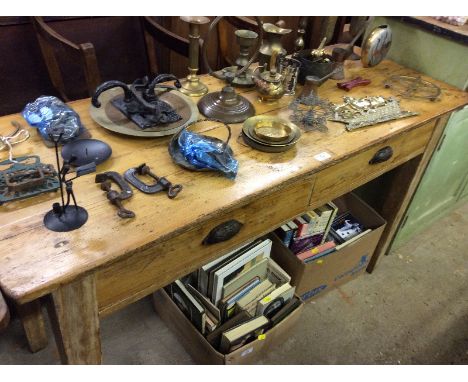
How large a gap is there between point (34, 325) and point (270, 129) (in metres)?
0.98

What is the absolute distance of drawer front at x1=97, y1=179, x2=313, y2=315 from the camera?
86cm

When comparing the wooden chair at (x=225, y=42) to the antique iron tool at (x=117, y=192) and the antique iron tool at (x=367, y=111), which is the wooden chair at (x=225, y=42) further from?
the antique iron tool at (x=117, y=192)

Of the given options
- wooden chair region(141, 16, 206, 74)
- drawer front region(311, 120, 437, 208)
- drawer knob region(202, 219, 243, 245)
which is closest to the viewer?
drawer knob region(202, 219, 243, 245)

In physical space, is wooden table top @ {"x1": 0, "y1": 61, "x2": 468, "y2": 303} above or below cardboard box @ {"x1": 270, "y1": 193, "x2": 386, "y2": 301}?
above

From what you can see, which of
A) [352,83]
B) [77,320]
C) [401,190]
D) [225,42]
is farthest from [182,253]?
[225,42]

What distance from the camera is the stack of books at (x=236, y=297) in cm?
138

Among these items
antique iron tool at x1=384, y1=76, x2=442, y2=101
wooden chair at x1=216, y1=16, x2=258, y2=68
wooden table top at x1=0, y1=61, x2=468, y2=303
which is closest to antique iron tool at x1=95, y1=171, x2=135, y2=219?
wooden table top at x1=0, y1=61, x2=468, y2=303

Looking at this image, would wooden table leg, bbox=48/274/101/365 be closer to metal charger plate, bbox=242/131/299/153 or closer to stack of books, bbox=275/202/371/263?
metal charger plate, bbox=242/131/299/153

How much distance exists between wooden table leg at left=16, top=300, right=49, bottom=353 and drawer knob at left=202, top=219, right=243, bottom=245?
27.2 inches

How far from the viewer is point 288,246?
160 cm

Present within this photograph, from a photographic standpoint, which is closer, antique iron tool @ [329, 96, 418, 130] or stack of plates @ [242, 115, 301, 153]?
stack of plates @ [242, 115, 301, 153]

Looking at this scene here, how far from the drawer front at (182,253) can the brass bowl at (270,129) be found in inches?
4.8

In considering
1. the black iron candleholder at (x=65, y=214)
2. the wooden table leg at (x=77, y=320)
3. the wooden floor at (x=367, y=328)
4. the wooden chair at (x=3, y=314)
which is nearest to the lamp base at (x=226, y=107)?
the black iron candleholder at (x=65, y=214)

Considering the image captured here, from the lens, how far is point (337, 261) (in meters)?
1.65
